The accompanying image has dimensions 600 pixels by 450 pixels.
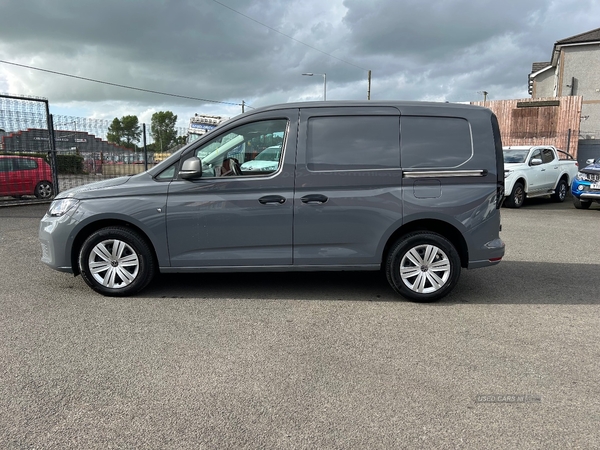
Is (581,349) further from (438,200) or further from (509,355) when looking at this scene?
(438,200)

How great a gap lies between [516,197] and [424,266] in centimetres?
972

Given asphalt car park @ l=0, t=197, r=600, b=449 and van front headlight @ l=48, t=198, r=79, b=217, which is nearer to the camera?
asphalt car park @ l=0, t=197, r=600, b=449

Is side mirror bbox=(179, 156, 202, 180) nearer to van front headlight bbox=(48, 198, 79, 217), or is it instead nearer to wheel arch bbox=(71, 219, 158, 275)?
wheel arch bbox=(71, 219, 158, 275)

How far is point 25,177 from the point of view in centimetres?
1268

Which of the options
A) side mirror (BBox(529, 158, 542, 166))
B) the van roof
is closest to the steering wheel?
the van roof

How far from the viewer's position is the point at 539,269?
621 cm

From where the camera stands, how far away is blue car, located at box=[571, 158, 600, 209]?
40.0ft

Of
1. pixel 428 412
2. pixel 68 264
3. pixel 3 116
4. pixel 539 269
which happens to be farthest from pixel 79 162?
pixel 428 412

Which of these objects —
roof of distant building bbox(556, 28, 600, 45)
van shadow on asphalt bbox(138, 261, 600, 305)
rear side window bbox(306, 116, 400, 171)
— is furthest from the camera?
roof of distant building bbox(556, 28, 600, 45)

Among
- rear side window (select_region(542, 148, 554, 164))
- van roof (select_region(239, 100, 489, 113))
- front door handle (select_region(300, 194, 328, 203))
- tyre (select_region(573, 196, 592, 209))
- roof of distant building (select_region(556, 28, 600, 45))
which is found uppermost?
roof of distant building (select_region(556, 28, 600, 45))

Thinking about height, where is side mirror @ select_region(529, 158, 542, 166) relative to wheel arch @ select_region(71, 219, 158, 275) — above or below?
above

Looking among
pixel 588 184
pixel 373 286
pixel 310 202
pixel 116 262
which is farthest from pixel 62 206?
pixel 588 184

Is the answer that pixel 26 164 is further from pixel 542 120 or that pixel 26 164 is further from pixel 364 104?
pixel 542 120

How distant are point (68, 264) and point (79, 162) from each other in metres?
10.1
